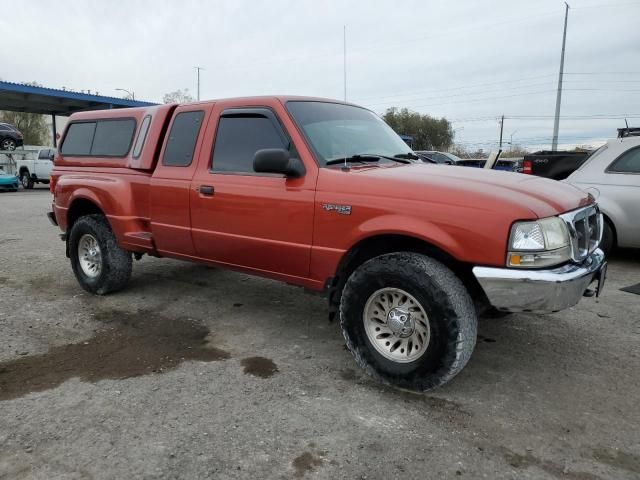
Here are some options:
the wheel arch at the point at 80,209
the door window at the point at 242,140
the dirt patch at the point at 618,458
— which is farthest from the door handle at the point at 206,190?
the dirt patch at the point at 618,458

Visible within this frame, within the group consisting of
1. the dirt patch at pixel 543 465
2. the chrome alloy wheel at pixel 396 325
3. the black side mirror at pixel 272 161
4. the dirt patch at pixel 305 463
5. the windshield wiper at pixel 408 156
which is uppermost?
the windshield wiper at pixel 408 156

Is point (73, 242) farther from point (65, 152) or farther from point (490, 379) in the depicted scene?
point (490, 379)

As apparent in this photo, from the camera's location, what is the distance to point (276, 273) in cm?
396

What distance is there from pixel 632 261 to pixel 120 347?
6526 mm

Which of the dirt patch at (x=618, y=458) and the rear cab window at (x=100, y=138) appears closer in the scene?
the dirt patch at (x=618, y=458)

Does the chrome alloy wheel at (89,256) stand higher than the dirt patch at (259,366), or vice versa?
the chrome alloy wheel at (89,256)

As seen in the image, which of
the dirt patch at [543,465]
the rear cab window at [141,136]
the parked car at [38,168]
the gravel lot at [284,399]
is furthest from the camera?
the parked car at [38,168]

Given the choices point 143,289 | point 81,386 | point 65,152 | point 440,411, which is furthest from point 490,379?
point 65,152

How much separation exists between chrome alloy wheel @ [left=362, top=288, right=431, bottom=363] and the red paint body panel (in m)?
0.40

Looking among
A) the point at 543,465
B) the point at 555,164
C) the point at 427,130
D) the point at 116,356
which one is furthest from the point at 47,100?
the point at 427,130

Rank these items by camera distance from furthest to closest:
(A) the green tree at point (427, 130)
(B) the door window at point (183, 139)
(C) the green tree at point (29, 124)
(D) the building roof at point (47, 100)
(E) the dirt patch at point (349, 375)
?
(A) the green tree at point (427, 130), (C) the green tree at point (29, 124), (D) the building roof at point (47, 100), (B) the door window at point (183, 139), (E) the dirt patch at point (349, 375)

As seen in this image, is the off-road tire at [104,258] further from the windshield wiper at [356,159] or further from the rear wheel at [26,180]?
the rear wheel at [26,180]

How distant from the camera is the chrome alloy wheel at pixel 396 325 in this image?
3207 mm

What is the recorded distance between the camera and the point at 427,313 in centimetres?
308
